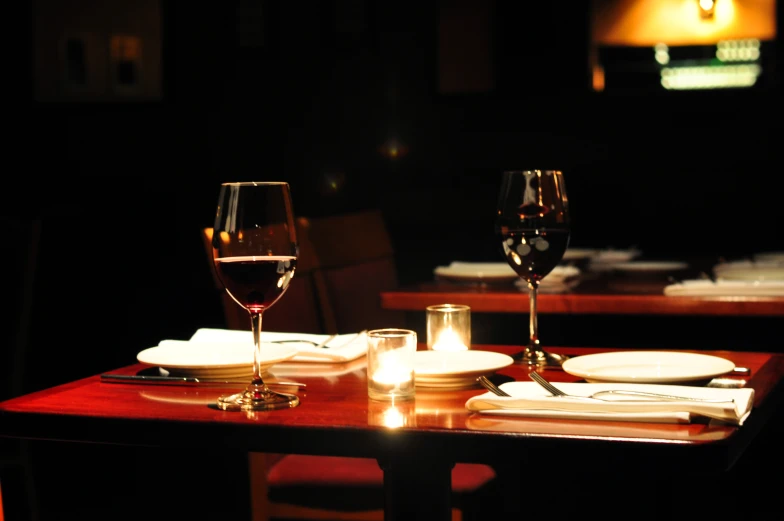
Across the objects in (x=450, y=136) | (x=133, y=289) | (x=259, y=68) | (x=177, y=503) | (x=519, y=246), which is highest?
(x=259, y=68)

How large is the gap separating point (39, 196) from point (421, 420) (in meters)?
4.57

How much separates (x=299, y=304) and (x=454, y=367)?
1.19 meters

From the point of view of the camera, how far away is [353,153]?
15.0ft

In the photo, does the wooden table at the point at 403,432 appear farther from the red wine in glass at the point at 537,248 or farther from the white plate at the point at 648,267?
the white plate at the point at 648,267

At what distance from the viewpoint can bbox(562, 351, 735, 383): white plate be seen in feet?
3.62

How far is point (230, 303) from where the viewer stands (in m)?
1.95

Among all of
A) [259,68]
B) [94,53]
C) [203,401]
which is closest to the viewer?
[203,401]

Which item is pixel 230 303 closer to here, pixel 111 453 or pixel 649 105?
pixel 111 453

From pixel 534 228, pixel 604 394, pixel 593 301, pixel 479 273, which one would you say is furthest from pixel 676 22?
pixel 604 394

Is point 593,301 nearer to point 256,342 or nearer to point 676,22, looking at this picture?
→ point 256,342

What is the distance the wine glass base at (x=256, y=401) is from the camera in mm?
1062

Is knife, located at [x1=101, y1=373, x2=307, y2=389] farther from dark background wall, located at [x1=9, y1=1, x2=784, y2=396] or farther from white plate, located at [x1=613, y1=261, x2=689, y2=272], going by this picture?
dark background wall, located at [x1=9, y1=1, x2=784, y2=396]

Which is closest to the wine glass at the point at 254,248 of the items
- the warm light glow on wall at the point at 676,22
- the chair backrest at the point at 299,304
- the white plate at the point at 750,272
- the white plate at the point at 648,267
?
the chair backrest at the point at 299,304

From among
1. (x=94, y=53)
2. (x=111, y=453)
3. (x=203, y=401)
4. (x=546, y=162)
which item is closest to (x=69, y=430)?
(x=203, y=401)
